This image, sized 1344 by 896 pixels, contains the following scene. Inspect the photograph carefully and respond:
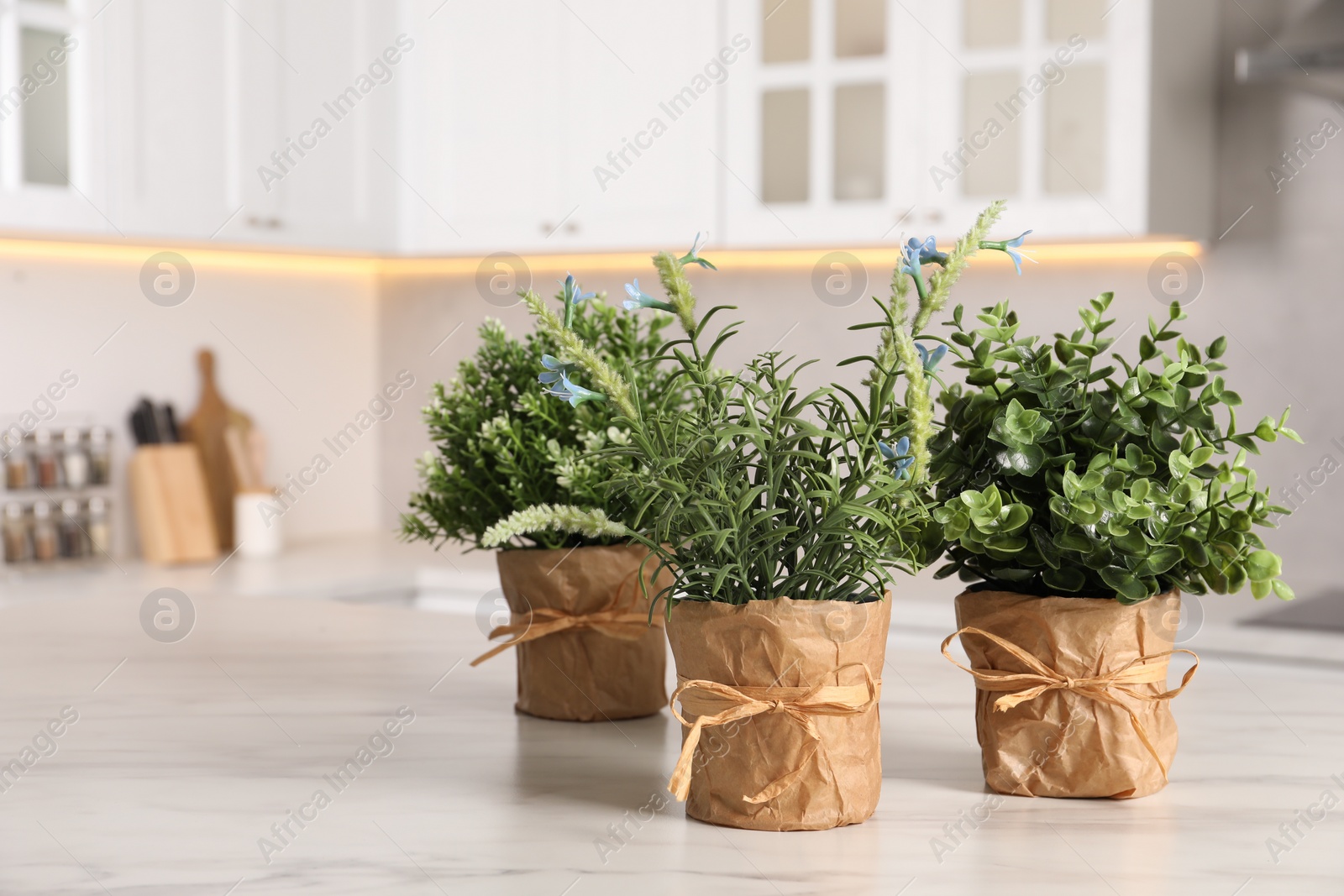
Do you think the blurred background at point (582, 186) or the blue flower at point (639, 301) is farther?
the blurred background at point (582, 186)

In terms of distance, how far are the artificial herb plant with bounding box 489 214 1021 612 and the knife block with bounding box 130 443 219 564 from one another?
7.76ft

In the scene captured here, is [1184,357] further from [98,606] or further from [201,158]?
[201,158]

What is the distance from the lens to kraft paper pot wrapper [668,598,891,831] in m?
0.69

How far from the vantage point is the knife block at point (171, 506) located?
9.27 ft

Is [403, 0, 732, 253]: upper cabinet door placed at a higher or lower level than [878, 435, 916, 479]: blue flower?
higher

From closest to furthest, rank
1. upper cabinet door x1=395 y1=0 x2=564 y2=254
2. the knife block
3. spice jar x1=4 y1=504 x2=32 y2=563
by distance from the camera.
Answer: spice jar x1=4 y1=504 x2=32 y2=563
the knife block
upper cabinet door x1=395 y1=0 x2=564 y2=254

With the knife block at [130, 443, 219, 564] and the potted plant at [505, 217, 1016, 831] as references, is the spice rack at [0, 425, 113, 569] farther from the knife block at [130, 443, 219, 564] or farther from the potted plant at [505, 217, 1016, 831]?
the potted plant at [505, 217, 1016, 831]

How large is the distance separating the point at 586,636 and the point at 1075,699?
34 centimetres

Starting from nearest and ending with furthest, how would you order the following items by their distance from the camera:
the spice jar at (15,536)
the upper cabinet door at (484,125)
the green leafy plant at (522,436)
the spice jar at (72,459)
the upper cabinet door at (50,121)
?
the green leafy plant at (522,436), the upper cabinet door at (50,121), the spice jar at (15,536), the spice jar at (72,459), the upper cabinet door at (484,125)

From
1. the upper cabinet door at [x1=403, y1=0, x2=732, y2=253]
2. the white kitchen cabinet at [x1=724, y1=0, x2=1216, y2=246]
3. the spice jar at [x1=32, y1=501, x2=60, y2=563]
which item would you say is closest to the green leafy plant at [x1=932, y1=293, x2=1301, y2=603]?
the white kitchen cabinet at [x1=724, y1=0, x2=1216, y2=246]

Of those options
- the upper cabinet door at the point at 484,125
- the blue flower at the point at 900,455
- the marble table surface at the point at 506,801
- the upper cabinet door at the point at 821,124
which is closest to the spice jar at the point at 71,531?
the upper cabinet door at the point at 484,125

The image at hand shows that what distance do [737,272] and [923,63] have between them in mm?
696

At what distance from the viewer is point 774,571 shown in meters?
0.71

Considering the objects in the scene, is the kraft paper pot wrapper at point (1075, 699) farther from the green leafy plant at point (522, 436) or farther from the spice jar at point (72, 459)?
the spice jar at point (72, 459)
